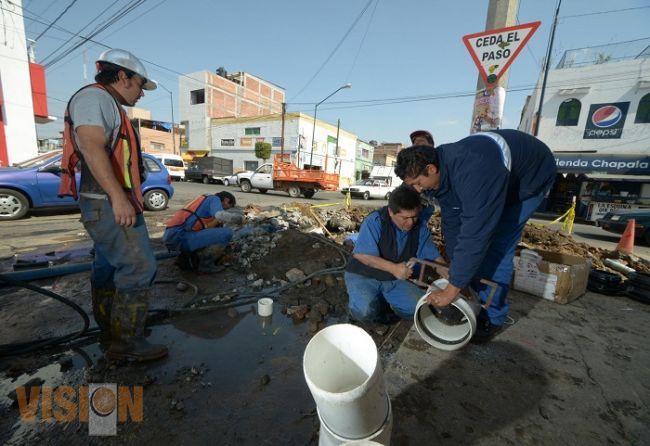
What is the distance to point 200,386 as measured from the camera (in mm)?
1804

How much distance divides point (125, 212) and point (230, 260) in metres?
2.47

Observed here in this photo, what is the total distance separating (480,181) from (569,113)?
67.9 ft

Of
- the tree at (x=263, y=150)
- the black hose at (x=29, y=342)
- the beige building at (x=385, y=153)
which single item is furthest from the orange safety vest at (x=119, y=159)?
the beige building at (x=385, y=153)

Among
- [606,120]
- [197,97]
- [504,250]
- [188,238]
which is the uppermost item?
[197,97]

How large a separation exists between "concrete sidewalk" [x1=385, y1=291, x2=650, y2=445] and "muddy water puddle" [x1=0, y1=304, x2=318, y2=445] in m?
0.63

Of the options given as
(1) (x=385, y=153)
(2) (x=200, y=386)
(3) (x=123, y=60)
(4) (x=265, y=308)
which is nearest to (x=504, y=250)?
(4) (x=265, y=308)

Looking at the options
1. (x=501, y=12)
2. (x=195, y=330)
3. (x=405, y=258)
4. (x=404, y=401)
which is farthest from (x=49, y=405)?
(x=501, y=12)

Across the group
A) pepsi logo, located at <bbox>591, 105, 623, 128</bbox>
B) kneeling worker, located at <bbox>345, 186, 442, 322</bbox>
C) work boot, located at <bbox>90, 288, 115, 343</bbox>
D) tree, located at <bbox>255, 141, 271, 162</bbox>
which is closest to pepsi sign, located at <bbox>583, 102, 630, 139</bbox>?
pepsi logo, located at <bbox>591, 105, 623, 128</bbox>

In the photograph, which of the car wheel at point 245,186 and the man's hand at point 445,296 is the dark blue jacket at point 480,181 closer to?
the man's hand at point 445,296

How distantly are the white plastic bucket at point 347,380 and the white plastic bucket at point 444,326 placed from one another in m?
0.95

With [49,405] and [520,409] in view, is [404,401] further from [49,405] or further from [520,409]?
[49,405]

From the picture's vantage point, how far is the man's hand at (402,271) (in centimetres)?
238

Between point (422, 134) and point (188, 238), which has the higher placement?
point (422, 134)

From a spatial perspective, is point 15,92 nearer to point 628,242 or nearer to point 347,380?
point 347,380
